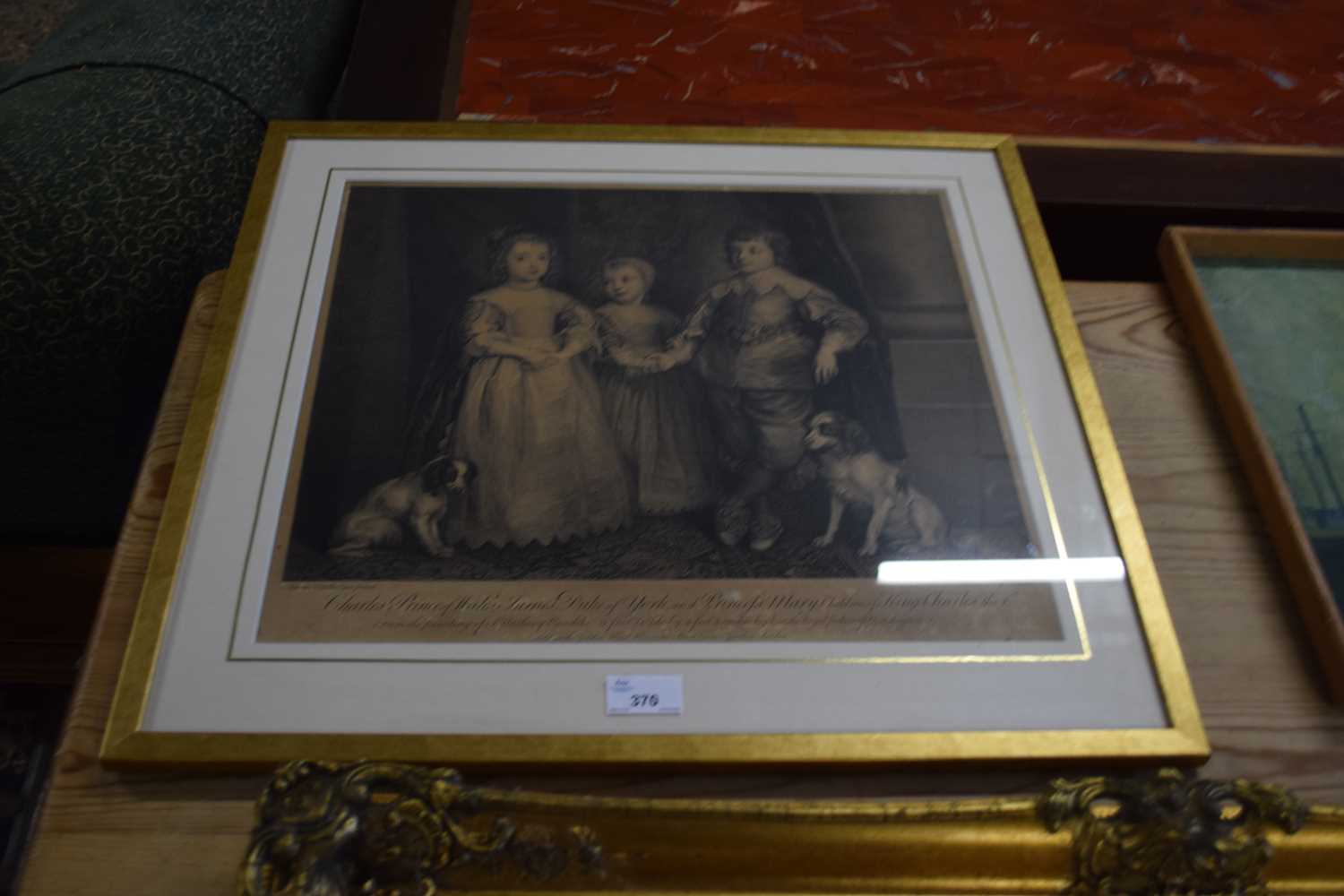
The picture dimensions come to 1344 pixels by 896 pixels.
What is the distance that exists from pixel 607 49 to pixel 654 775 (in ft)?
3.36

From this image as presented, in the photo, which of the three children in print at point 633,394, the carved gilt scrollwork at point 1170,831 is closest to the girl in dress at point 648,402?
the three children in print at point 633,394

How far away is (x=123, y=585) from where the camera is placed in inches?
32.2

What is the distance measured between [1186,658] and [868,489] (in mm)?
289

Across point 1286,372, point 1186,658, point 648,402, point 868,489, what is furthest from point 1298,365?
point 648,402

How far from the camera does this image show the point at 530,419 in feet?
2.95

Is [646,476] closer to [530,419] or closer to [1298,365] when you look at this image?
[530,419]

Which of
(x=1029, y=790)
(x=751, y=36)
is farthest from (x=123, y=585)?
(x=751, y=36)

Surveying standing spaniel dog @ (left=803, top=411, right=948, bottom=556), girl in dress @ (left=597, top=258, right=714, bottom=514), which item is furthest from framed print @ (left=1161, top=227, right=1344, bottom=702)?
girl in dress @ (left=597, top=258, right=714, bottom=514)

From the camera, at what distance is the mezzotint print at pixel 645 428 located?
0.80 m

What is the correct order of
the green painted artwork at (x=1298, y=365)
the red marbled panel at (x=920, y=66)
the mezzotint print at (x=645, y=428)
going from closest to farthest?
the mezzotint print at (x=645, y=428) → the green painted artwork at (x=1298, y=365) → the red marbled panel at (x=920, y=66)

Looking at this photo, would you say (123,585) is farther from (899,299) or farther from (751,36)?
(751,36)

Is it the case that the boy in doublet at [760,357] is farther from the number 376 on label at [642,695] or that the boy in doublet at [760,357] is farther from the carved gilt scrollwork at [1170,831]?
the carved gilt scrollwork at [1170,831]

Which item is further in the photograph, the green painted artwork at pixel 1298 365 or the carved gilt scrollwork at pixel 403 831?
the green painted artwork at pixel 1298 365

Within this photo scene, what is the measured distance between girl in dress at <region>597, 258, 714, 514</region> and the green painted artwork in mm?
537
